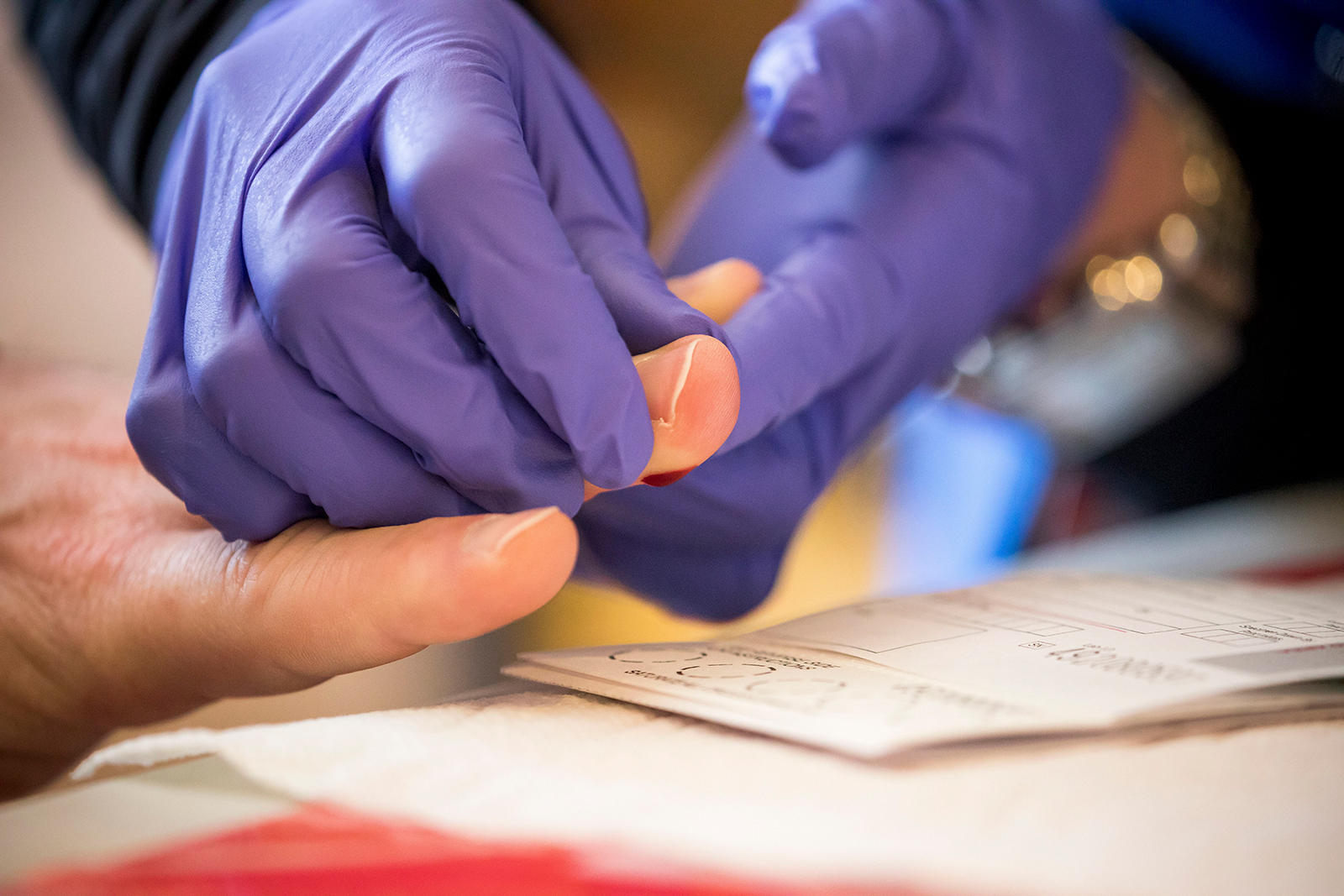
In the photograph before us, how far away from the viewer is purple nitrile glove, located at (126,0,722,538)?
0.32 m

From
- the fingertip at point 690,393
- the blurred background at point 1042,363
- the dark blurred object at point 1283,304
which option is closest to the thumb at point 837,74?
the fingertip at point 690,393

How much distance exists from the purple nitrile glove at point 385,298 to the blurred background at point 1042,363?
0.45 metres

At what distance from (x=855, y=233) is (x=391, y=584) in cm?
37

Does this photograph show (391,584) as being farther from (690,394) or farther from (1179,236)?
(1179,236)

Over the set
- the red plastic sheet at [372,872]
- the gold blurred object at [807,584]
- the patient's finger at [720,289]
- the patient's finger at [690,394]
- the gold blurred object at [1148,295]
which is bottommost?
the gold blurred object at [807,584]

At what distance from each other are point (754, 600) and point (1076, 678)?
28 centimetres

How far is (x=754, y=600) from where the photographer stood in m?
0.59

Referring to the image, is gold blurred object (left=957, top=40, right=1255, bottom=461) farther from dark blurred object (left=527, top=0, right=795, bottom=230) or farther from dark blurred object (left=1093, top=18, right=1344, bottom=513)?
dark blurred object (left=527, top=0, right=795, bottom=230)

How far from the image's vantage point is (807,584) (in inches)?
44.0

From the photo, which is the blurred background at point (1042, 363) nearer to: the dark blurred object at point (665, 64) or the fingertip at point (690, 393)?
the dark blurred object at point (665, 64)

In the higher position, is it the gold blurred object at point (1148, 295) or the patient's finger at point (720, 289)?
the gold blurred object at point (1148, 295)

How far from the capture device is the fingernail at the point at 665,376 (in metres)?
0.34

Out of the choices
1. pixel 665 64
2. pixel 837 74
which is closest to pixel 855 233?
pixel 837 74

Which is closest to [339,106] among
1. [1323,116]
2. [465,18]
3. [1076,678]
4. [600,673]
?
[465,18]
